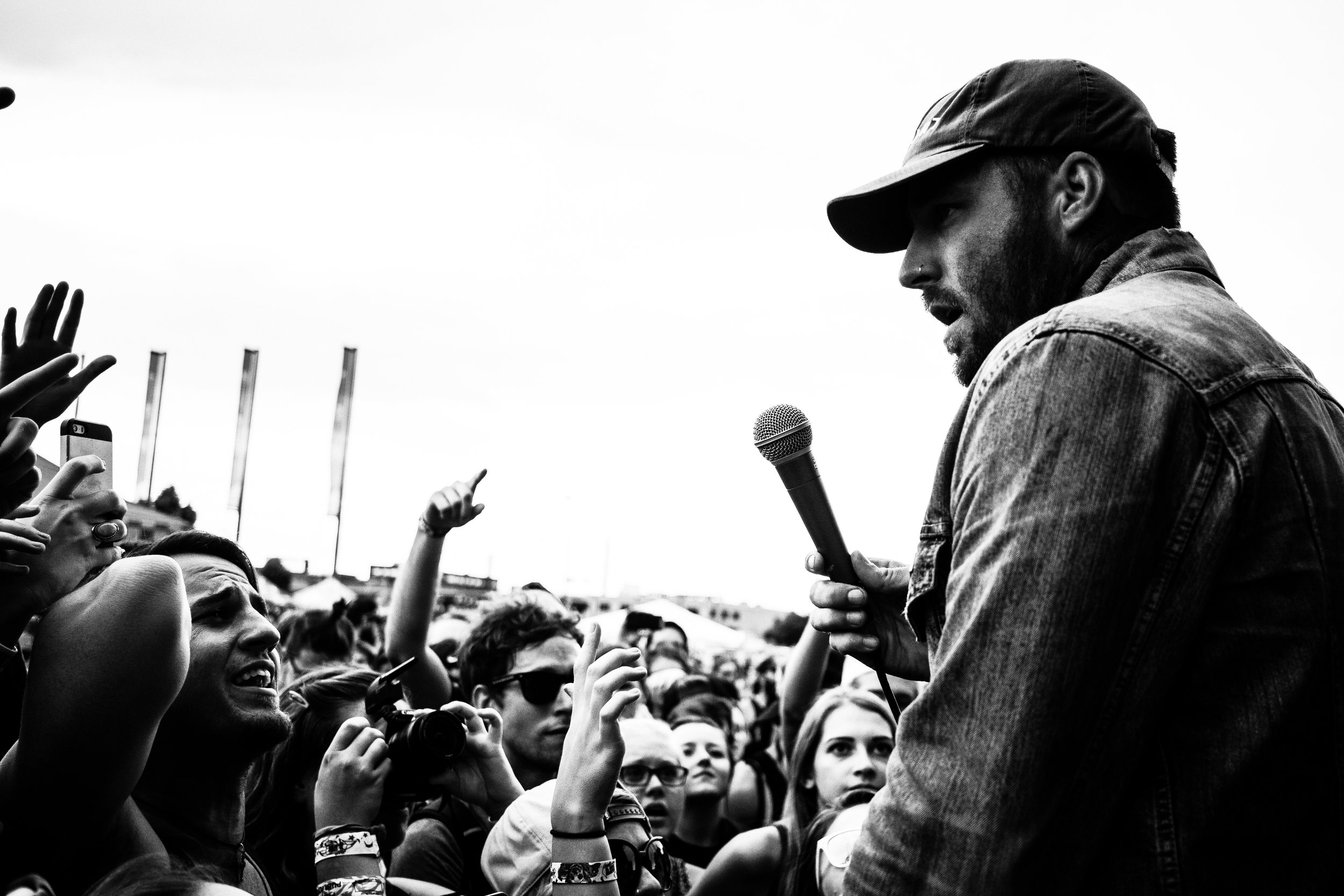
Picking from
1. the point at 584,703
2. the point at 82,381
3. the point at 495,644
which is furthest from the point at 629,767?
the point at 82,381

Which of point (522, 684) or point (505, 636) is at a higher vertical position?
point (505, 636)

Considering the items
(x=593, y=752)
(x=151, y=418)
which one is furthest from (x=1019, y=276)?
(x=151, y=418)

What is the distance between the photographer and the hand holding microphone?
6.94ft

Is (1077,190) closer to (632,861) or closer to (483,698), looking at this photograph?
(632,861)

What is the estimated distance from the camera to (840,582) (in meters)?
2.15

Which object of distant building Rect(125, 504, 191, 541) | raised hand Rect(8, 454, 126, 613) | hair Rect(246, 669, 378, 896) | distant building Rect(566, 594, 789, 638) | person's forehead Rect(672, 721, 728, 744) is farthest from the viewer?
distant building Rect(566, 594, 789, 638)

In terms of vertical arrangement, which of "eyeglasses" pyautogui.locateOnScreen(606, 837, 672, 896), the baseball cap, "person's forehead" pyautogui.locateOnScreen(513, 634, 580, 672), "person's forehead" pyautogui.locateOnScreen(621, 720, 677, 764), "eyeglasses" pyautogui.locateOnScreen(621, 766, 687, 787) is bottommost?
"eyeglasses" pyautogui.locateOnScreen(621, 766, 687, 787)

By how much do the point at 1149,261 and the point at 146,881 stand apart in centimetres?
194

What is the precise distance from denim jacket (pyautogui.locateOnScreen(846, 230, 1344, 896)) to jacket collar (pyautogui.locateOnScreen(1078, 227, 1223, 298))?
0.26 m

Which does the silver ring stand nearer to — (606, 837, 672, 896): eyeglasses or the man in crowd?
(606, 837, 672, 896): eyeglasses

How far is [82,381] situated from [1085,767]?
7.21 feet

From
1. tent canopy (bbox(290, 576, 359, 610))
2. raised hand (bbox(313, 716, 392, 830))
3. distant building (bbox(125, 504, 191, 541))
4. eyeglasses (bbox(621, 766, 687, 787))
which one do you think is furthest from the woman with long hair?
distant building (bbox(125, 504, 191, 541))

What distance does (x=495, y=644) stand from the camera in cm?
419

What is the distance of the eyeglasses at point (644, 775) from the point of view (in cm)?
479
